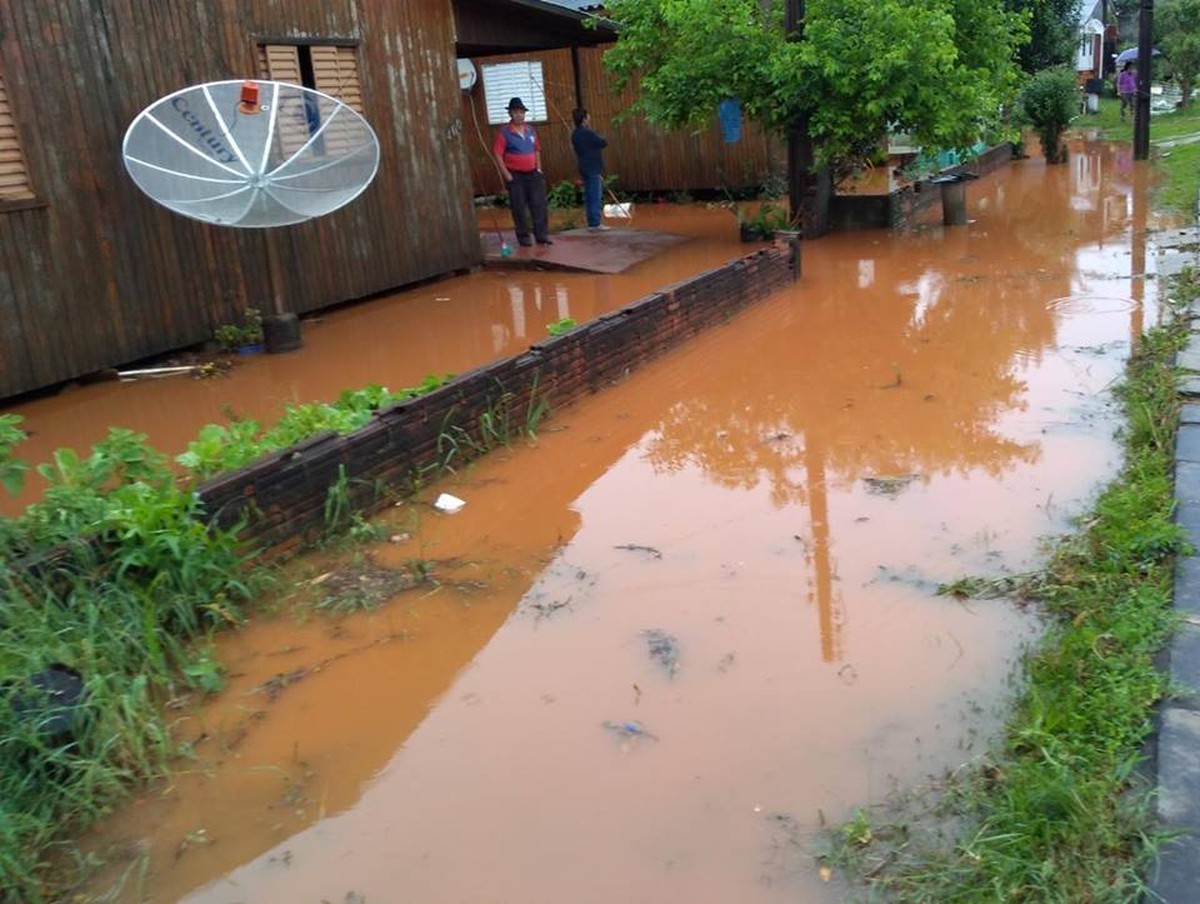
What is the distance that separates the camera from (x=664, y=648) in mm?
4285

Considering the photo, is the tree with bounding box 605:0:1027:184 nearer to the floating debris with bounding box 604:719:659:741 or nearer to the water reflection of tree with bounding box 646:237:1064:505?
the water reflection of tree with bounding box 646:237:1064:505

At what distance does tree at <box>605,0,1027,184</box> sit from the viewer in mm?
12562

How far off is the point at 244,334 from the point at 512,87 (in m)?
12.5

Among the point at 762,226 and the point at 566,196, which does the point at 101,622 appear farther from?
the point at 566,196

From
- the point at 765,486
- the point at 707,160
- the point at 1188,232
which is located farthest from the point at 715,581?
the point at 707,160

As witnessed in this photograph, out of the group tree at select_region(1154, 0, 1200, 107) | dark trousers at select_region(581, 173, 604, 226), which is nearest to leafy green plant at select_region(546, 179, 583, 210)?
dark trousers at select_region(581, 173, 604, 226)

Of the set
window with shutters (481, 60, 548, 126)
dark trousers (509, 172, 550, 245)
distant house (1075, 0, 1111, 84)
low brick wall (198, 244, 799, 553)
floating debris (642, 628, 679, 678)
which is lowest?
floating debris (642, 628, 679, 678)

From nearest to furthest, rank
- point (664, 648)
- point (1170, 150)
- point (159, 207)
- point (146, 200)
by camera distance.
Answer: point (664, 648), point (146, 200), point (159, 207), point (1170, 150)

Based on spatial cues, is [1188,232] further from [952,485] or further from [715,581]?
[715,581]

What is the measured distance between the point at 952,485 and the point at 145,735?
13.2 feet

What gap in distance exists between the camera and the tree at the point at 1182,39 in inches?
1332

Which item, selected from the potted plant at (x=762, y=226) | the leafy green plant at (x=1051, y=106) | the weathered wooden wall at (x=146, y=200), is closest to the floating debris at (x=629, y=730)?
the weathered wooden wall at (x=146, y=200)

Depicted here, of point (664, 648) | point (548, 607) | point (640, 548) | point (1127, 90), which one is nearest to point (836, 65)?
point (640, 548)

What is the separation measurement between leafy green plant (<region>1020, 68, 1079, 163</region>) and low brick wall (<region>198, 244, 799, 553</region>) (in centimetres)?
1711
